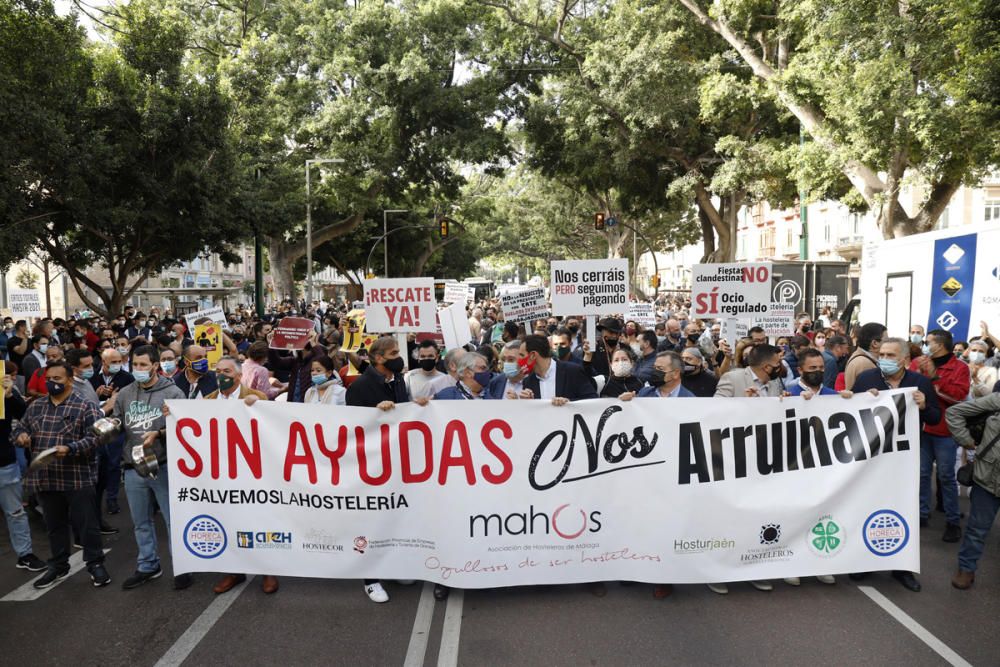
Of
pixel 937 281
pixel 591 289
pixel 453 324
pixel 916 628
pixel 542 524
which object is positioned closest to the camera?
pixel 916 628

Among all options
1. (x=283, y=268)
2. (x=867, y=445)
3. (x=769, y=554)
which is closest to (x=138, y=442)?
(x=769, y=554)

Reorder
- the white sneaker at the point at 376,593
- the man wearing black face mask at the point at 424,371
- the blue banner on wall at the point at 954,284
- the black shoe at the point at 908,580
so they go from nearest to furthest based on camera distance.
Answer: the white sneaker at the point at 376,593
the black shoe at the point at 908,580
the man wearing black face mask at the point at 424,371
the blue banner on wall at the point at 954,284

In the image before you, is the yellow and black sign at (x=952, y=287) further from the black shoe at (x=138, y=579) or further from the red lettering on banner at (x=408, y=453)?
the black shoe at (x=138, y=579)

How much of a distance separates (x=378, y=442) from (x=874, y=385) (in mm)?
3894

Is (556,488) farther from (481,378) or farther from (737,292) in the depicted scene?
(737,292)

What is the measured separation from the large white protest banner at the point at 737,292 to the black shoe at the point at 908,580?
15.6ft

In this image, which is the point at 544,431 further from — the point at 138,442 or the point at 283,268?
the point at 283,268

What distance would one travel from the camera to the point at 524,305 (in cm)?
1098

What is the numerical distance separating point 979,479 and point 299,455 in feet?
15.2

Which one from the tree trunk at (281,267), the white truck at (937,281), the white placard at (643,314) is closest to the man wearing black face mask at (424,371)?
the white truck at (937,281)

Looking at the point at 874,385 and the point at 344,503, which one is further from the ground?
the point at 874,385

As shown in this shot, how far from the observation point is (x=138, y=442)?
5320 mm

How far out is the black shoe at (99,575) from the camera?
5.46m

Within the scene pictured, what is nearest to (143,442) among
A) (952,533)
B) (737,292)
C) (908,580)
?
(908,580)
